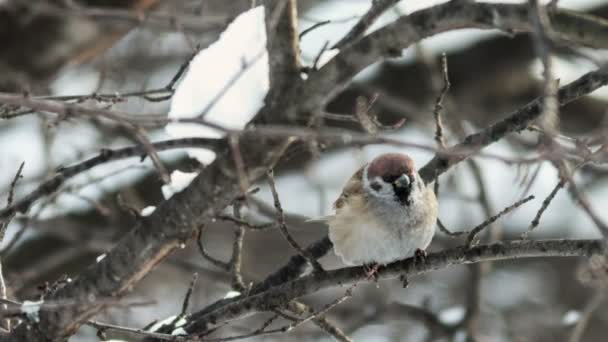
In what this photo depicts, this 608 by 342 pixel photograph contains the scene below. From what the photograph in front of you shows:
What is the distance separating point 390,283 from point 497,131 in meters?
4.21

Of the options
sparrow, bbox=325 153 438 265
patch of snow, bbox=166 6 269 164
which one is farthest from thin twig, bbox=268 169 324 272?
sparrow, bbox=325 153 438 265

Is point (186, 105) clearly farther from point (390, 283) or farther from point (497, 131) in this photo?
point (390, 283)

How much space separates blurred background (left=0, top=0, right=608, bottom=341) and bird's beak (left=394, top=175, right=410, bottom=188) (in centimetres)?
101

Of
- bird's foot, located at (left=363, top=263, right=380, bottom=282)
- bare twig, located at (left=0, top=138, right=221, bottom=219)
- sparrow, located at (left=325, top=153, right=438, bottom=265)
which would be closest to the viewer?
bare twig, located at (left=0, top=138, right=221, bottom=219)

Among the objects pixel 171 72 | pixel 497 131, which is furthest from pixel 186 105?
pixel 171 72

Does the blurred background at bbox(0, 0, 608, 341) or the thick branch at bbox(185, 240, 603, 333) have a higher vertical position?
the blurred background at bbox(0, 0, 608, 341)

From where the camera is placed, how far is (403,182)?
4.20m

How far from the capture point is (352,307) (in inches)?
298

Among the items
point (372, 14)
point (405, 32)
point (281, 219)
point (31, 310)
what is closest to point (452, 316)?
point (281, 219)

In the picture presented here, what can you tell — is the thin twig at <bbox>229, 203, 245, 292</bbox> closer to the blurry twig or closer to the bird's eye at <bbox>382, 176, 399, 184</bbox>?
the blurry twig

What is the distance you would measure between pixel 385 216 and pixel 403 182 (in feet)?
0.53

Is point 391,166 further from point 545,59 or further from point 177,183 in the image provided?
point 545,59

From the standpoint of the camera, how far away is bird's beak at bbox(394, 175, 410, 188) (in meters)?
4.19

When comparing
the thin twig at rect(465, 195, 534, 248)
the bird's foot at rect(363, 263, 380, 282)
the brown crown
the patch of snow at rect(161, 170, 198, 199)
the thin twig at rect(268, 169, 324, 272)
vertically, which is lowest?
the thin twig at rect(465, 195, 534, 248)
